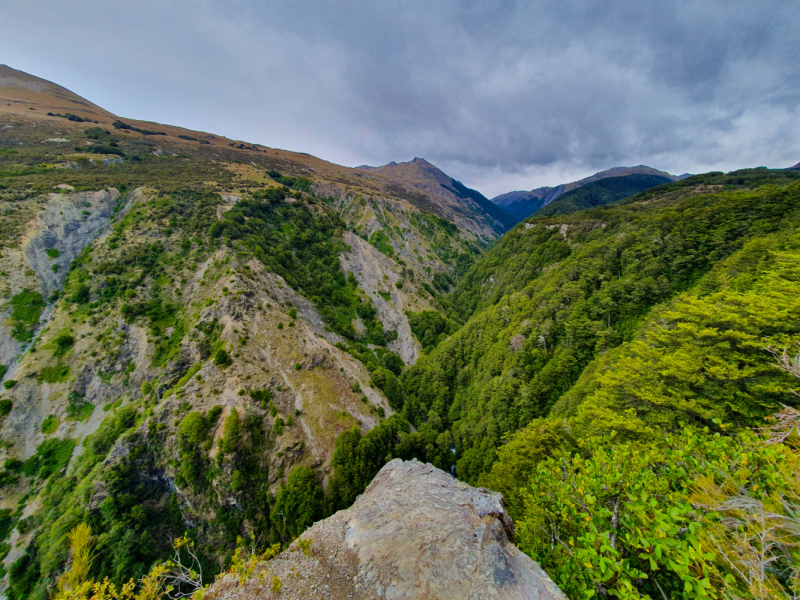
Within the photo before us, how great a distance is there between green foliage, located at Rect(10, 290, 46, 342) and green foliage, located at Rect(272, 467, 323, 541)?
5229 centimetres

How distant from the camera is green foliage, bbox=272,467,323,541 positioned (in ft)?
113

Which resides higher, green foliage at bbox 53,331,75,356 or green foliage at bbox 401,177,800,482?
green foliage at bbox 401,177,800,482

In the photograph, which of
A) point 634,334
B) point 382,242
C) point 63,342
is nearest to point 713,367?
point 634,334

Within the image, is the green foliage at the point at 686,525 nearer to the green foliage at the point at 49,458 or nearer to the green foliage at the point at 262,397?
the green foliage at the point at 262,397

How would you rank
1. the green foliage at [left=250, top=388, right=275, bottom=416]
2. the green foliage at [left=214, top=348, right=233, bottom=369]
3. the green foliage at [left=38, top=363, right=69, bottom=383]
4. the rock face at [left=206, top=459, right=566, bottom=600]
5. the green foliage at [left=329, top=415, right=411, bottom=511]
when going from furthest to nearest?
the green foliage at [left=214, top=348, right=233, bottom=369]
the green foliage at [left=250, top=388, right=275, bottom=416]
the green foliage at [left=38, top=363, right=69, bottom=383]
the green foliage at [left=329, top=415, right=411, bottom=511]
the rock face at [left=206, top=459, right=566, bottom=600]

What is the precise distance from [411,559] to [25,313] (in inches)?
2968

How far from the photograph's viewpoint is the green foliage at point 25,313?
146 ft

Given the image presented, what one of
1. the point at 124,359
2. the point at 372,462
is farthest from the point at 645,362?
the point at 124,359

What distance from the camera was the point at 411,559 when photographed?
13414mm

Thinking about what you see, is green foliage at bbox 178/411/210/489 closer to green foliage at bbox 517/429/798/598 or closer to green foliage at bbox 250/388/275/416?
green foliage at bbox 250/388/275/416

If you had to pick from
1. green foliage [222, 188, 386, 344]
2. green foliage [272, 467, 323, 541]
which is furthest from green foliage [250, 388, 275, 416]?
green foliage [222, 188, 386, 344]

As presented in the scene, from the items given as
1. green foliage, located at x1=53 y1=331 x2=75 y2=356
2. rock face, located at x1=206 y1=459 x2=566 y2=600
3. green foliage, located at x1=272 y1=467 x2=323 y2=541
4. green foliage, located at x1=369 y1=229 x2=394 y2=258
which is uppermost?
green foliage, located at x1=369 y1=229 x2=394 y2=258

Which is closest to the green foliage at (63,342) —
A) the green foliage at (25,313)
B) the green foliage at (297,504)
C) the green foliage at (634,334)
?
the green foliage at (25,313)

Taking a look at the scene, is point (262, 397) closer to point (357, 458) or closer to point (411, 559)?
point (357, 458)
